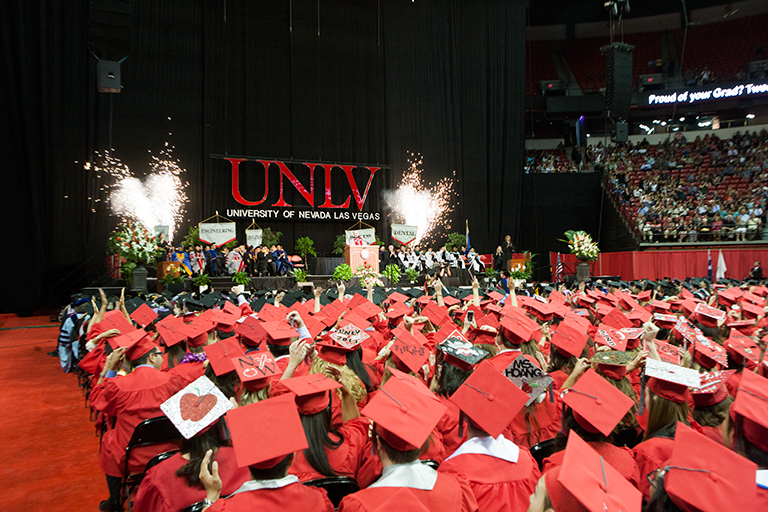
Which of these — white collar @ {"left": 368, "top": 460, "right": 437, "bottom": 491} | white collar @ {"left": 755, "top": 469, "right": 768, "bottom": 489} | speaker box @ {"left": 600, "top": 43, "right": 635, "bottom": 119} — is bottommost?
white collar @ {"left": 368, "top": 460, "right": 437, "bottom": 491}

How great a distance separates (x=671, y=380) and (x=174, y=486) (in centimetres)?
213

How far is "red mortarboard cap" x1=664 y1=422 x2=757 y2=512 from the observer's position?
1.10m

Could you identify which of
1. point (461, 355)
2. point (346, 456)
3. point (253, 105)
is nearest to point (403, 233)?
point (253, 105)

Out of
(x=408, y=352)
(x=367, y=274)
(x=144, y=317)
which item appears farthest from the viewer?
(x=367, y=274)

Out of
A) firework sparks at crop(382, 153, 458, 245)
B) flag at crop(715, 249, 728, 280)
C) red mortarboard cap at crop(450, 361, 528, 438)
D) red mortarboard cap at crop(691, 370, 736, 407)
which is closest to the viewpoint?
red mortarboard cap at crop(450, 361, 528, 438)

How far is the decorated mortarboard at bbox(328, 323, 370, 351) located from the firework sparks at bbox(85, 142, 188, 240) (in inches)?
550

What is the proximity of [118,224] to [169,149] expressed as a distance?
313 cm

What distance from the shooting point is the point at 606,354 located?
89.2 inches

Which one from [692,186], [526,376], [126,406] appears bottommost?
[126,406]

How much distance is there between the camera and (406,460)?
1372 millimetres

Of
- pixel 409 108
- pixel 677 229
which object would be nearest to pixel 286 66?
pixel 409 108

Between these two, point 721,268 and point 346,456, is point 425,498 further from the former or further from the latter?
point 721,268

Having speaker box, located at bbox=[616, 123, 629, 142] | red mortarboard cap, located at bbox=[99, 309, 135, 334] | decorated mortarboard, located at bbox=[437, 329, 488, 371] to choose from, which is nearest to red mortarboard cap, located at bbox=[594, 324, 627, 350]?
decorated mortarboard, located at bbox=[437, 329, 488, 371]

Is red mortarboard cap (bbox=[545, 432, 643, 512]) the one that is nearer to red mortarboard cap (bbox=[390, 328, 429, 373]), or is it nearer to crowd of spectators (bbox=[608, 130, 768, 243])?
red mortarboard cap (bbox=[390, 328, 429, 373])
